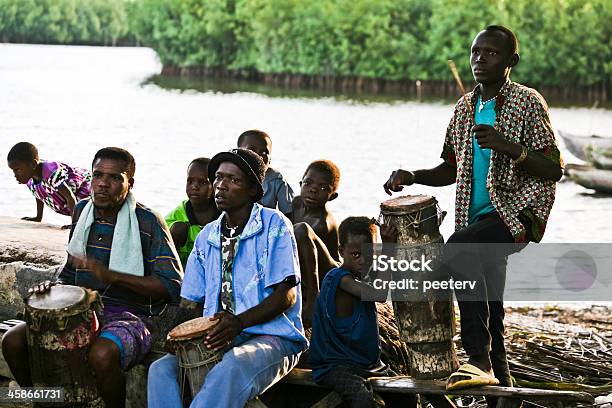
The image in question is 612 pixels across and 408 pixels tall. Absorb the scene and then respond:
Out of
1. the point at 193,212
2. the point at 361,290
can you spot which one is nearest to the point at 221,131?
the point at 193,212

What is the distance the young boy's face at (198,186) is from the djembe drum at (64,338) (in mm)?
1560

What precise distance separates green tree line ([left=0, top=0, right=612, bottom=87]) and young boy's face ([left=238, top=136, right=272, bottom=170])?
49.9 metres

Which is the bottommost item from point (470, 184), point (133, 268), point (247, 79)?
point (247, 79)

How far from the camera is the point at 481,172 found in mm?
5234

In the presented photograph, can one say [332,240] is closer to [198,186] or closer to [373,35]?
[198,186]

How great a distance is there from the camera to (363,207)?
67.4ft

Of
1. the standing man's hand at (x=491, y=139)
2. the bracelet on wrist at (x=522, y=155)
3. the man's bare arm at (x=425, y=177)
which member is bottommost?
the man's bare arm at (x=425, y=177)

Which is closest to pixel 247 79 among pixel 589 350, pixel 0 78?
pixel 0 78

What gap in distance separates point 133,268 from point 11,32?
234 feet

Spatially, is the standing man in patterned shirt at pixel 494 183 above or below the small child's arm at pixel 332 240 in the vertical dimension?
above

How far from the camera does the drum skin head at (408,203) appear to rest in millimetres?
5082

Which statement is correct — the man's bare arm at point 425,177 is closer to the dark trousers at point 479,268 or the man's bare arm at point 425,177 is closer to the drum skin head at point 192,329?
the dark trousers at point 479,268

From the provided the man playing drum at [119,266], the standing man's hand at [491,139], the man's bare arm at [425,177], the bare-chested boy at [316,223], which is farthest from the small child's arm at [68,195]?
the standing man's hand at [491,139]

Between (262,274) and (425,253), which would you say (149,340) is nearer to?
(262,274)
